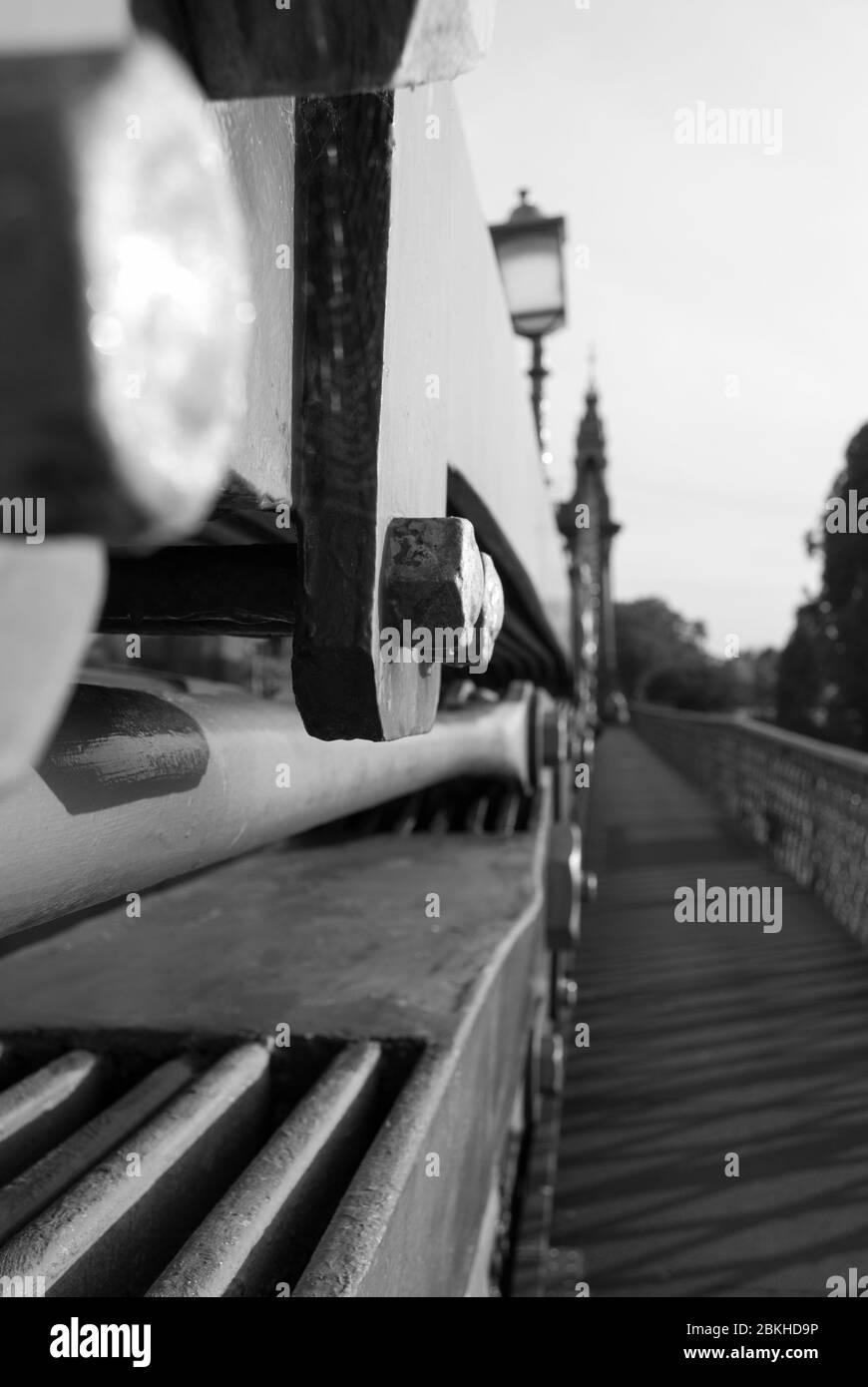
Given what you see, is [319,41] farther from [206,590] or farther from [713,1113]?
[713,1113]

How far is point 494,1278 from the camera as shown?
2820mm

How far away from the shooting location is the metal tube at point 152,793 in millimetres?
810

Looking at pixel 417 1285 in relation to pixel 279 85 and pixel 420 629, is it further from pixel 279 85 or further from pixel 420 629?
pixel 279 85

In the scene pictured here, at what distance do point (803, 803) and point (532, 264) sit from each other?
4.99m

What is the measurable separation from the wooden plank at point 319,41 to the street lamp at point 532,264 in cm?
574

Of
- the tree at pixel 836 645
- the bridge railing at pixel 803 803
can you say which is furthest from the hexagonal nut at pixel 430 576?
the tree at pixel 836 645

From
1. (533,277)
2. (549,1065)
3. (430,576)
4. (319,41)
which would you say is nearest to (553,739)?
(549,1065)

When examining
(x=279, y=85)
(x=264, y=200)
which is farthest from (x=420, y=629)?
→ (x=279, y=85)

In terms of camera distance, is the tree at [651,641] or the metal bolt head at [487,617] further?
the tree at [651,641]

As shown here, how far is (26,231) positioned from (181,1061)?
5.38ft

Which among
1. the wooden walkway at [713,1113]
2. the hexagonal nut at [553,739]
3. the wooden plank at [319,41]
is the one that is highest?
the wooden plank at [319,41]

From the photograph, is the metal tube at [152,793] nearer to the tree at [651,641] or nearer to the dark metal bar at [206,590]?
the dark metal bar at [206,590]

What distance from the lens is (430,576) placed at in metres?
0.74

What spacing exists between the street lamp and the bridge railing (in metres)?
3.61
